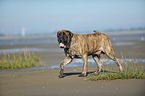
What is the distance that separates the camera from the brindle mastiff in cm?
850

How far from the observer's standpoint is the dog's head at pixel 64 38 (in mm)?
8375

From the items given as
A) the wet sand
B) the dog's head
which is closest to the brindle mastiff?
the dog's head

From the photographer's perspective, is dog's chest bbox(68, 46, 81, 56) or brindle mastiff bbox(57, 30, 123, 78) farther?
dog's chest bbox(68, 46, 81, 56)

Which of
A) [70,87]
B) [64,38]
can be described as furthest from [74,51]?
[70,87]

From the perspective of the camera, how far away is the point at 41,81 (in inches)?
325

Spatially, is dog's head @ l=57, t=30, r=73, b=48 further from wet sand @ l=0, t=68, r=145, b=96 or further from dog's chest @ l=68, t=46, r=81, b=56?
wet sand @ l=0, t=68, r=145, b=96

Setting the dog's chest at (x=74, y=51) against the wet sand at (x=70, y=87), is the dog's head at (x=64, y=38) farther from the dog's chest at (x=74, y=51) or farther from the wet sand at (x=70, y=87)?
the wet sand at (x=70, y=87)

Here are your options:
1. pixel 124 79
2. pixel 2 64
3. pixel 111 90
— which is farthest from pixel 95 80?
pixel 2 64

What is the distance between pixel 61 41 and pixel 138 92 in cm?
323

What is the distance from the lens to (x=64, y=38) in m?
8.43

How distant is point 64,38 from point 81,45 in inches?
29.4

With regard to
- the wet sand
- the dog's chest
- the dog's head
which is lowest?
the wet sand

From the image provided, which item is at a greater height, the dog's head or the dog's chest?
the dog's head

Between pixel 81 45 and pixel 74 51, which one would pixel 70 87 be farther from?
pixel 81 45
